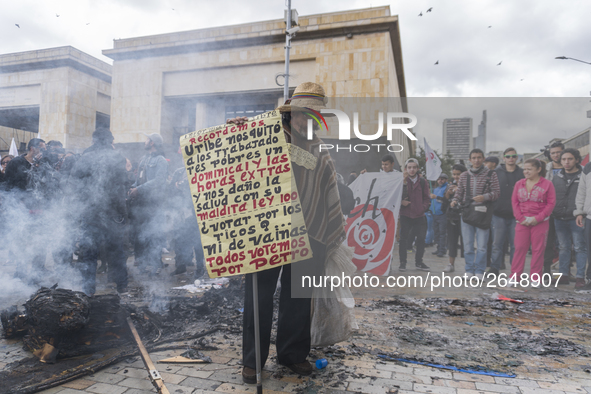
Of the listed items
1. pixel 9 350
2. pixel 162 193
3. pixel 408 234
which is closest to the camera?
pixel 9 350

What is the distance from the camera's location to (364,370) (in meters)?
2.54

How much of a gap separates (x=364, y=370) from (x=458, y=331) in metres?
1.33

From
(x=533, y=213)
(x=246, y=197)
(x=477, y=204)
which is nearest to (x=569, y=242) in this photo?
(x=533, y=213)

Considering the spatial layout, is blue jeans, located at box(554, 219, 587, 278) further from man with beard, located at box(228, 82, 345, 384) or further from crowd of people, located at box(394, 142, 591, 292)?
man with beard, located at box(228, 82, 345, 384)

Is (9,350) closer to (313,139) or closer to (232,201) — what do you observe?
(232,201)

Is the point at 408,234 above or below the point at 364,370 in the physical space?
above

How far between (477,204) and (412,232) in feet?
4.54

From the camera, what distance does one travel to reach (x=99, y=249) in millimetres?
4523

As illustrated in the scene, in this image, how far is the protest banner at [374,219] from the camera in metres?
6.29

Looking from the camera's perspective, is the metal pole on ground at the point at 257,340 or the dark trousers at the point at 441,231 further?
the dark trousers at the point at 441,231

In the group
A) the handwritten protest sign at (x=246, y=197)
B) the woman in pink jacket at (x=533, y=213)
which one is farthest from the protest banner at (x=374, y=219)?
the handwritten protest sign at (x=246, y=197)

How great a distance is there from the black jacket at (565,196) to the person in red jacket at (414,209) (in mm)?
1975

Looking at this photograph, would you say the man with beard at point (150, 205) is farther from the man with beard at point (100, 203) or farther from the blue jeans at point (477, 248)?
the blue jeans at point (477, 248)

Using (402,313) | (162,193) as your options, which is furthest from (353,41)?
(402,313)
